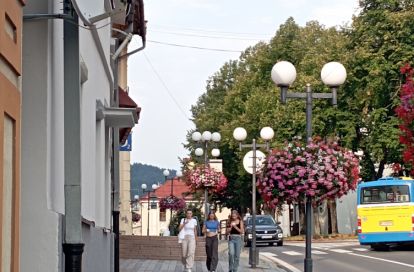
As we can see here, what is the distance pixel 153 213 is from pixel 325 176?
360 feet

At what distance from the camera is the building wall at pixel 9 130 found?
16.8ft

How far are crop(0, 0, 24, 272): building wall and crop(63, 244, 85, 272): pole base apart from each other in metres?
0.45

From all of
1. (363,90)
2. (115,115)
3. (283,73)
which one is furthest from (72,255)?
(363,90)

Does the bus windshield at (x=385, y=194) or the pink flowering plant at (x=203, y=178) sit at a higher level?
the pink flowering plant at (x=203, y=178)

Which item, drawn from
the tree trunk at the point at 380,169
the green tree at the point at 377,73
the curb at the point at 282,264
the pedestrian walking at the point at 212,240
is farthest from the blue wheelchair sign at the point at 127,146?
the tree trunk at the point at 380,169

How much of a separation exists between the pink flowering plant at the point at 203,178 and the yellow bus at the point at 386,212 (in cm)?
649

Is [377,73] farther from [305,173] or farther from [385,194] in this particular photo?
[305,173]

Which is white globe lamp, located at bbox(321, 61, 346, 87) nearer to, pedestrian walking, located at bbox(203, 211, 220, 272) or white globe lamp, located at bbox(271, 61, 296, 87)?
white globe lamp, located at bbox(271, 61, 296, 87)

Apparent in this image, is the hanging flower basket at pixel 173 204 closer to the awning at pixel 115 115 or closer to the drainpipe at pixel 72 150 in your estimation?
the awning at pixel 115 115

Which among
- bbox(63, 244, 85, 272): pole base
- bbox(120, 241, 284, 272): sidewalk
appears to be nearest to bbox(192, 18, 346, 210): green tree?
bbox(120, 241, 284, 272): sidewalk

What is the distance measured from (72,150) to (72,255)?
718mm

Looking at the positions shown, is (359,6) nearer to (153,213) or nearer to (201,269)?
(201,269)

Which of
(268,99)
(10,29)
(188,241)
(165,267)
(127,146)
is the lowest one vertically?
(165,267)

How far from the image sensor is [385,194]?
3469 centimetres
